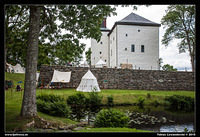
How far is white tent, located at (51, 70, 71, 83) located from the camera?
1172 cm

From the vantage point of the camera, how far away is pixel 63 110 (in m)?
5.83

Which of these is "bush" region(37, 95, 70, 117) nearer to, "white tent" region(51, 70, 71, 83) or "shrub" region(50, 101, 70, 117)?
"shrub" region(50, 101, 70, 117)

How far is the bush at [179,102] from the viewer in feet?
26.4

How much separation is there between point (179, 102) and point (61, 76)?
25.7 ft

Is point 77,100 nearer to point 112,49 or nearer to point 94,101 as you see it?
point 94,101

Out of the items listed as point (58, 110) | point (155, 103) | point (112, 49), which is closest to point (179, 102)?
point (155, 103)

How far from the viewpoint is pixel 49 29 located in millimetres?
5484

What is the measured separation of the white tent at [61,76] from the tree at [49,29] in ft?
20.0

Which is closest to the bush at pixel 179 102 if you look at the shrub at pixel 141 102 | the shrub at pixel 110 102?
the shrub at pixel 141 102

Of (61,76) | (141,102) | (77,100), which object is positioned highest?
(61,76)

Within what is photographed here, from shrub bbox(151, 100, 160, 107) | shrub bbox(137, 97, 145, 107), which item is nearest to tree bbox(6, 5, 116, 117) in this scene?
shrub bbox(137, 97, 145, 107)

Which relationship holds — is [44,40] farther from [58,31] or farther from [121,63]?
[121,63]

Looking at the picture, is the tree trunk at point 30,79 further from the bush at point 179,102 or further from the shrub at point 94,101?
the bush at point 179,102

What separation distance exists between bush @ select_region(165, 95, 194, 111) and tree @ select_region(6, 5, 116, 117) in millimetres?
5834
